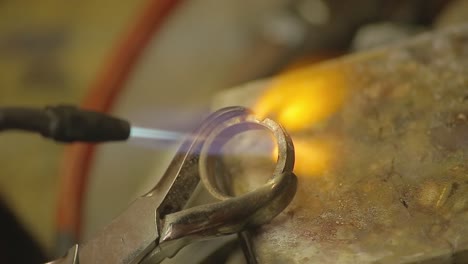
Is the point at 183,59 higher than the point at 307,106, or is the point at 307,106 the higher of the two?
the point at 307,106

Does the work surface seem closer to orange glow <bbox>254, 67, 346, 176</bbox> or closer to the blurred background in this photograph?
orange glow <bbox>254, 67, 346, 176</bbox>

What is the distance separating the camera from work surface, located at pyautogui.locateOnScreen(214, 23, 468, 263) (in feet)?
1.72

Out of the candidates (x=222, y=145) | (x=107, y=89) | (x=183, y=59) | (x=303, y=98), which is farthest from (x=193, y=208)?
(x=183, y=59)

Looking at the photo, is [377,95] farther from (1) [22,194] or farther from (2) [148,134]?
(1) [22,194]

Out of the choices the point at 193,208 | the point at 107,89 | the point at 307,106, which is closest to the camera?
the point at 193,208

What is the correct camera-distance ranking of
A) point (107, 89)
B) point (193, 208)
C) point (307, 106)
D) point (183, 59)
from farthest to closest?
point (183, 59)
point (107, 89)
point (307, 106)
point (193, 208)

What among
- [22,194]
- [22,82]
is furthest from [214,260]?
[22,82]

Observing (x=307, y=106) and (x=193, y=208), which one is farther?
(x=307, y=106)

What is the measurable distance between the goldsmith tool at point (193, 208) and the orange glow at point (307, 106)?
2.8 inches

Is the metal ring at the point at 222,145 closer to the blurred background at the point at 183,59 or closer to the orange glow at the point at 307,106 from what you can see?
the orange glow at the point at 307,106

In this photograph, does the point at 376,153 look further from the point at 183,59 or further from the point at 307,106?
the point at 183,59

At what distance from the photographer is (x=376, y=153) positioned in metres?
0.59

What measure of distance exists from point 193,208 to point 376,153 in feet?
0.67

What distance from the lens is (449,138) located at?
584mm
